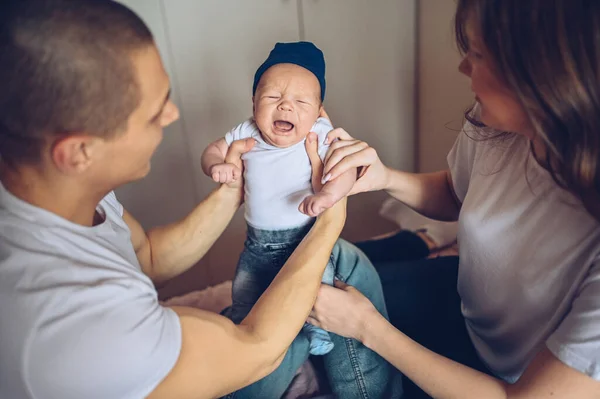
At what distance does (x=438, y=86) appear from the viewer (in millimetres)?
2020

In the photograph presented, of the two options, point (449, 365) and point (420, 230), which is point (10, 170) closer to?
point (449, 365)

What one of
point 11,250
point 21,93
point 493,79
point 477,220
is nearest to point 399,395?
point 477,220

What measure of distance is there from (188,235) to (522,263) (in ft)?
2.43

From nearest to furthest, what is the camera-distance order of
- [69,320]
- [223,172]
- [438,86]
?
1. [69,320]
2. [223,172]
3. [438,86]

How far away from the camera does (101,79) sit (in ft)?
2.31

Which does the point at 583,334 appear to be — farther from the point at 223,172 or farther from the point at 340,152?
the point at 223,172

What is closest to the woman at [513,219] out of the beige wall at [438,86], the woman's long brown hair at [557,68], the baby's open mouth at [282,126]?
the woman's long brown hair at [557,68]

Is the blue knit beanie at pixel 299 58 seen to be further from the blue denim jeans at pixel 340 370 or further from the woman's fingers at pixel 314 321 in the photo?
the woman's fingers at pixel 314 321

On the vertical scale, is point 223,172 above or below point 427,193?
above

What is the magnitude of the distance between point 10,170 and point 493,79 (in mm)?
775

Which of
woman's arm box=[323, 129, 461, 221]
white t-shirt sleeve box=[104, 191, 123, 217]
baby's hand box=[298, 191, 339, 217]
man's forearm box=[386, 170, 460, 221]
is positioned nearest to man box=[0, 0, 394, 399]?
white t-shirt sleeve box=[104, 191, 123, 217]

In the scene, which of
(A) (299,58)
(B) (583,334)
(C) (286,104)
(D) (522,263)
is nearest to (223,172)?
(C) (286,104)

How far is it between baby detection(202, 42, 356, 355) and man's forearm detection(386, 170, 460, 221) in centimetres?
25

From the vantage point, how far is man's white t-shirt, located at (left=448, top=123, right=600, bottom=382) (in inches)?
31.5
